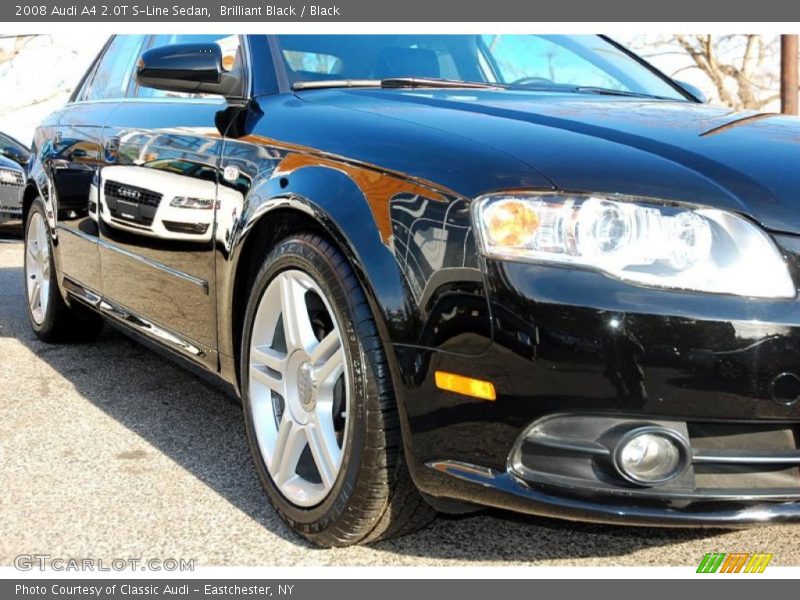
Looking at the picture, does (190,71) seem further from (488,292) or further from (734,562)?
(734,562)

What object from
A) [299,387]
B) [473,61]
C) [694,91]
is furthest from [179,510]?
[694,91]

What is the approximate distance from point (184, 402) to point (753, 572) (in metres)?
2.36

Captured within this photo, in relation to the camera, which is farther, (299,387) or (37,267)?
(37,267)

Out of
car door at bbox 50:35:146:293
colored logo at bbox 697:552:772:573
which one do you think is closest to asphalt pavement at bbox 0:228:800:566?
colored logo at bbox 697:552:772:573

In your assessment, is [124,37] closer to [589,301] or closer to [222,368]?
[222,368]

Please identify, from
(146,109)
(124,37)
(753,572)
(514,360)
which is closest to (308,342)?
(514,360)

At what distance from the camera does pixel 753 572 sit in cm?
235

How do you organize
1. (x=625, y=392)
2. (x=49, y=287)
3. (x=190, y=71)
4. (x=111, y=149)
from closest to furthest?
(x=625, y=392)
(x=190, y=71)
(x=111, y=149)
(x=49, y=287)

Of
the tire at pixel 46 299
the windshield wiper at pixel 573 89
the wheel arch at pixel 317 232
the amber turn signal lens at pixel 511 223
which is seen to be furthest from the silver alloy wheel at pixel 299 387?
the tire at pixel 46 299

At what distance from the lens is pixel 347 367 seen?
2303mm

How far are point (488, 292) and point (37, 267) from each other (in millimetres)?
3787

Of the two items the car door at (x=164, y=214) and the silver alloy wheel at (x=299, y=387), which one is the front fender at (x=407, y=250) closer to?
the silver alloy wheel at (x=299, y=387)

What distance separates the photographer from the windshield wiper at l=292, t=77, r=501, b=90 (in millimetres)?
3014
